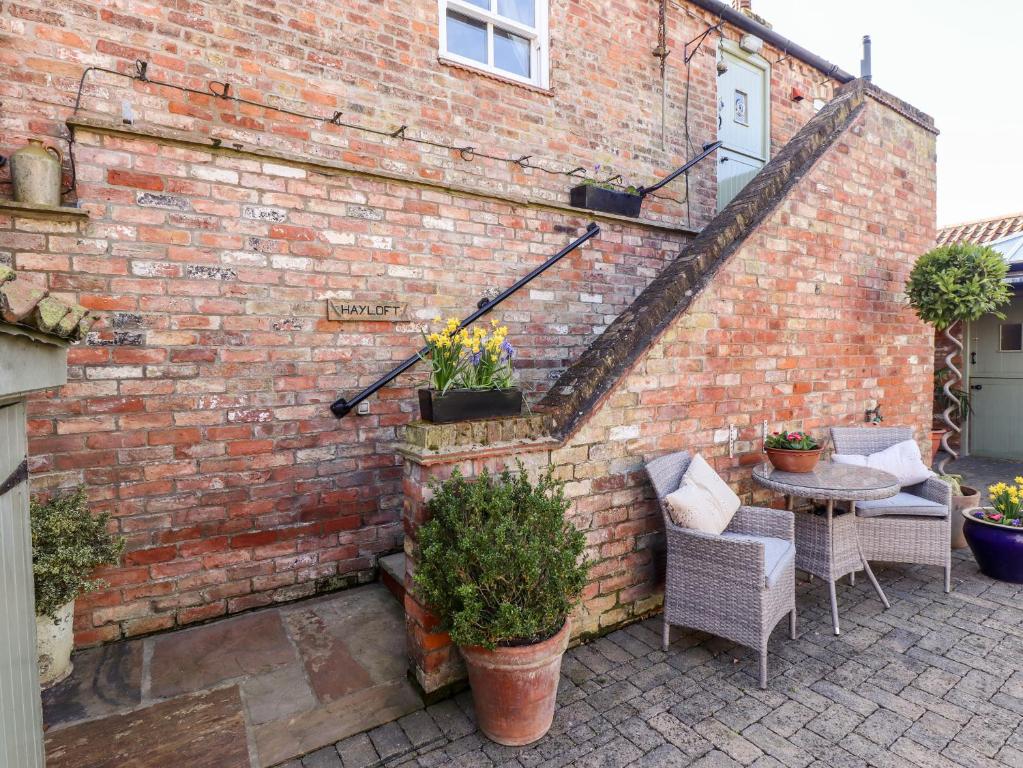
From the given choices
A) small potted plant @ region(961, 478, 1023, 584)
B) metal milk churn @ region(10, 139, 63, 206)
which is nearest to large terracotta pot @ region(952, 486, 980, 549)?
small potted plant @ region(961, 478, 1023, 584)

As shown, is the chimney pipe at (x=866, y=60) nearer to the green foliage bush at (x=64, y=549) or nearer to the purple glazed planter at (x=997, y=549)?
the purple glazed planter at (x=997, y=549)

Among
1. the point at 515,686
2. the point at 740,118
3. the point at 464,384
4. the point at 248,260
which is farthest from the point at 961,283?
the point at 248,260

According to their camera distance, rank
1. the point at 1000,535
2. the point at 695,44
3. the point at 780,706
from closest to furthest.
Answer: the point at 780,706, the point at 1000,535, the point at 695,44

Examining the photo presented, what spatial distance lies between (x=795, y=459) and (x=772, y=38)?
5140 millimetres

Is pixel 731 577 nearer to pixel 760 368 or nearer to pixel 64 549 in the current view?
pixel 760 368

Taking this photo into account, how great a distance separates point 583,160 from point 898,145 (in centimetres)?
275

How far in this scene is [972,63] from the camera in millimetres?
9438

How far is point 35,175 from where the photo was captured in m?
2.53

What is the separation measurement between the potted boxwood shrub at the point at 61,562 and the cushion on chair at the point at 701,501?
108 inches

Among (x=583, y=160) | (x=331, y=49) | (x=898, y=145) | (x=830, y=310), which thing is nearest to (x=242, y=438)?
(x=331, y=49)

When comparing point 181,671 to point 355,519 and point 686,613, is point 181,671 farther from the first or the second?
point 686,613

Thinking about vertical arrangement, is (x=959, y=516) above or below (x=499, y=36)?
below

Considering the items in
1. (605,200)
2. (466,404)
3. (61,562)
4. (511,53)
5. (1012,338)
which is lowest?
(61,562)

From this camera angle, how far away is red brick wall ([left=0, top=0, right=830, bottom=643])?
2.73 m
